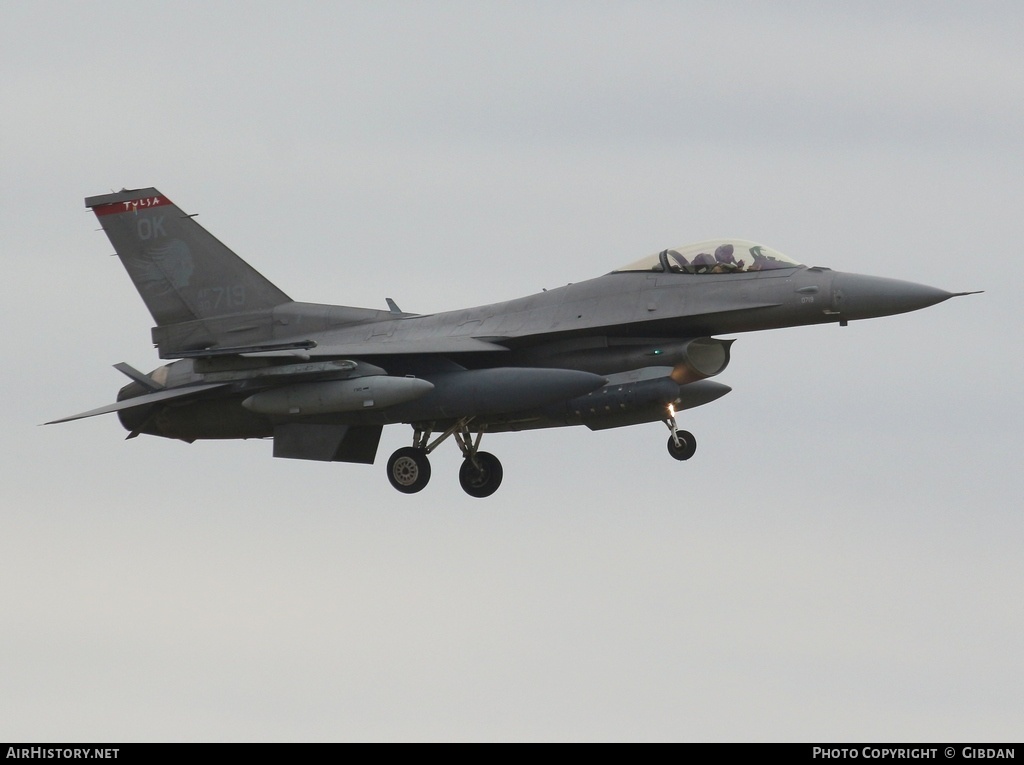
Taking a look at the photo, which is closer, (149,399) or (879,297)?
(879,297)

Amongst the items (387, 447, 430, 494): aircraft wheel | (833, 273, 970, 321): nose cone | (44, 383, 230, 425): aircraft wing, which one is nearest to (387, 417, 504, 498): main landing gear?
(387, 447, 430, 494): aircraft wheel

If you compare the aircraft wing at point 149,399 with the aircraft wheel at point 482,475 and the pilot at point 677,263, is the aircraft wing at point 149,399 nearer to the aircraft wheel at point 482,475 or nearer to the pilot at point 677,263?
the aircraft wheel at point 482,475

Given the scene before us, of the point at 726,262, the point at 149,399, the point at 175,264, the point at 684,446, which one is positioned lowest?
the point at 684,446

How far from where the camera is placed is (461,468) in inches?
1109

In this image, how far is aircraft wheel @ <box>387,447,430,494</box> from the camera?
2722 centimetres

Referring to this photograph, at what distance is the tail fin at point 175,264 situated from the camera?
93.8 feet

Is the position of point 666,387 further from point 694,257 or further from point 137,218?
point 137,218

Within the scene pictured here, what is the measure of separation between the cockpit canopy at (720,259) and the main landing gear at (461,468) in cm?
356

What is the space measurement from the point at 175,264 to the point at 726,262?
8.47 metres

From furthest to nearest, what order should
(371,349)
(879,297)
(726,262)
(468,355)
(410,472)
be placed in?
1. (410,472)
2. (468,355)
3. (371,349)
4. (726,262)
5. (879,297)

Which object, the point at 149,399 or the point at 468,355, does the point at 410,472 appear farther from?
the point at 149,399

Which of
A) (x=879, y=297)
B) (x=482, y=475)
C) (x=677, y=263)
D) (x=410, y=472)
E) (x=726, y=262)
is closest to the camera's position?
(x=879, y=297)

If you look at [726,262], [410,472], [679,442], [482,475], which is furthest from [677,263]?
[410,472]
